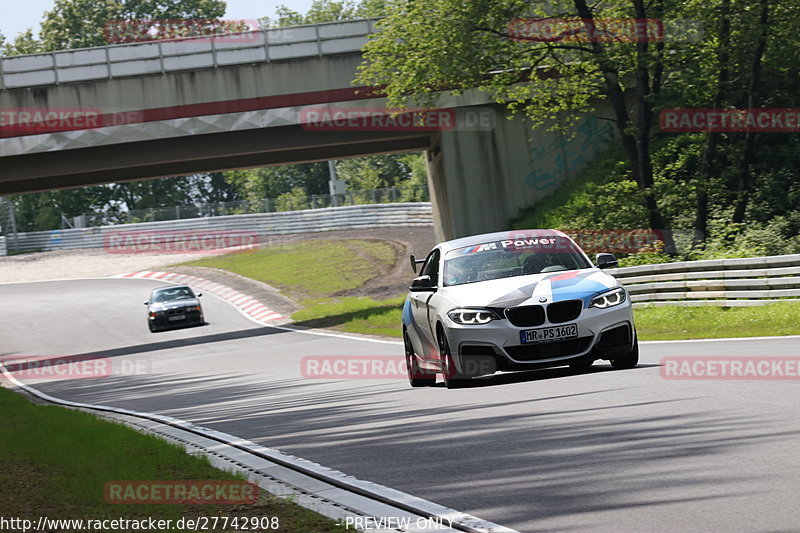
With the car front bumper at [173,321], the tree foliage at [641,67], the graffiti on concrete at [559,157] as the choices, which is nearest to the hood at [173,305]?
the car front bumper at [173,321]

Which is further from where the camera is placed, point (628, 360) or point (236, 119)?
point (236, 119)

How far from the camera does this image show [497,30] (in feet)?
102

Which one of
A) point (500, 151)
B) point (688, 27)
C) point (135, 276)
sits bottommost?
Answer: point (135, 276)

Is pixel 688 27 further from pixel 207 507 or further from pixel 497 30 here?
pixel 207 507

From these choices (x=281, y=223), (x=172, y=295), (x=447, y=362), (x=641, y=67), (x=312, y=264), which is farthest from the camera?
(x=281, y=223)

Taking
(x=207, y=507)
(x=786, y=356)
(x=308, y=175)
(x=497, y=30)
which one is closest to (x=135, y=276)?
(x=497, y=30)

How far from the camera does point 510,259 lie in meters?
12.6

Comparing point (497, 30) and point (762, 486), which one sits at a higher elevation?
point (497, 30)

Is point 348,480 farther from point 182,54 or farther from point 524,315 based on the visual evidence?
point 182,54

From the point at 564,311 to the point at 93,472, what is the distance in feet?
17.0

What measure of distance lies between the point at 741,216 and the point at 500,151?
10983mm

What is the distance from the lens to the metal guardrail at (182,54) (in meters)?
35.1

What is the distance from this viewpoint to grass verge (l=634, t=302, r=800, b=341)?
1720cm

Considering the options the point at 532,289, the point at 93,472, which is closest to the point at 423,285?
the point at 532,289
